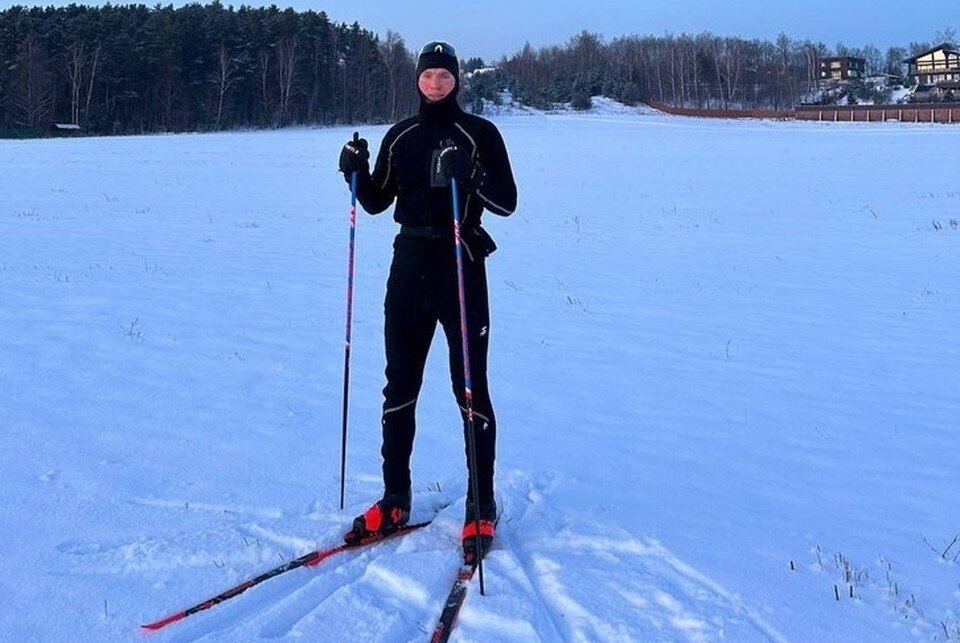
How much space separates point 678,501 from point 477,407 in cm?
118

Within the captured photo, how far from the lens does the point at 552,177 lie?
87.9 feet

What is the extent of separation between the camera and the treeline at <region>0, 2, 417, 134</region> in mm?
64312

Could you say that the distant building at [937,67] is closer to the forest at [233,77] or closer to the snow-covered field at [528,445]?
the forest at [233,77]

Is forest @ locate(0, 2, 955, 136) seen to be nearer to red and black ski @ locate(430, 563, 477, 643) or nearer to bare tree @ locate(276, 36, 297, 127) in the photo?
bare tree @ locate(276, 36, 297, 127)

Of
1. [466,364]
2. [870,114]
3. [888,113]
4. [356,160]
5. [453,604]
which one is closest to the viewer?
[453,604]

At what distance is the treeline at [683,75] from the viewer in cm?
10500

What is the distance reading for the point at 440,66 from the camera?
12.2ft

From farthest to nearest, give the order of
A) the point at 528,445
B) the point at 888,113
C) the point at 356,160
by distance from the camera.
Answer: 1. the point at 888,113
2. the point at 528,445
3. the point at 356,160

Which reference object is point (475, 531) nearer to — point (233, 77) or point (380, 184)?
point (380, 184)

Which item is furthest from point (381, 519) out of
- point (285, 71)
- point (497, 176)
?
point (285, 71)

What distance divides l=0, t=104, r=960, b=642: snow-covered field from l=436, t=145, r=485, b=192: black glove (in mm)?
1534

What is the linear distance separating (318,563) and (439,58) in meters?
2.17

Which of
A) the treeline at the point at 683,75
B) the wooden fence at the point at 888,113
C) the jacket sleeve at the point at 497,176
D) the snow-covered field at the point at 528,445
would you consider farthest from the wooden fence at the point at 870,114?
the jacket sleeve at the point at 497,176

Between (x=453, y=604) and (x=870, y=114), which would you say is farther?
(x=870, y=114)
